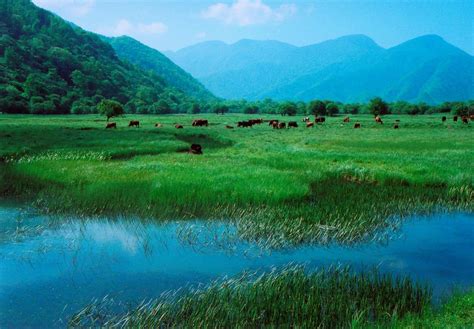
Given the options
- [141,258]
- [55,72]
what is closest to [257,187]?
[141,258]

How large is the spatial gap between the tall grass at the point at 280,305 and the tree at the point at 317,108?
128m

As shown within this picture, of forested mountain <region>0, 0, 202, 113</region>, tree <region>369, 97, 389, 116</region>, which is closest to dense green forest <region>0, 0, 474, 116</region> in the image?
forested mountain <region>0, 0, 202, 113</region>

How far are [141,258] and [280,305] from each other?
5.60 meters

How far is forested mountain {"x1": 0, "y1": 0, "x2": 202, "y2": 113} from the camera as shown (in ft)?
366

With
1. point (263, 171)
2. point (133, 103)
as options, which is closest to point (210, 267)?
point (263, 171)

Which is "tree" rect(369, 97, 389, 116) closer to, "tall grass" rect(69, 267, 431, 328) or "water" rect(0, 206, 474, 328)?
"water" rect(0, 206, 474, 328)

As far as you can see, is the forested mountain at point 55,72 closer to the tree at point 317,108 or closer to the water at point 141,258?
the tree at point 317,108

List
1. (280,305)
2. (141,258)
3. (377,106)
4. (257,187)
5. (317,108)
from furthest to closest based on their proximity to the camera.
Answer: (317,108), (377,106), (257,187), (141,258), (280,305)

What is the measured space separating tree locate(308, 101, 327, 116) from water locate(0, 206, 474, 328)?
120m

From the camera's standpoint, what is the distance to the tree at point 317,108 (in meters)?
135

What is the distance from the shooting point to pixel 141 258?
13.5 meters

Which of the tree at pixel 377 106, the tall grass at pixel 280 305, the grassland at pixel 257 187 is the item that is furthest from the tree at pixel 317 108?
the tall grass at pixel 280 305

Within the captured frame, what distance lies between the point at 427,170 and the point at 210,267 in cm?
1926

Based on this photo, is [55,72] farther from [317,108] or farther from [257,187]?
[257,187]
